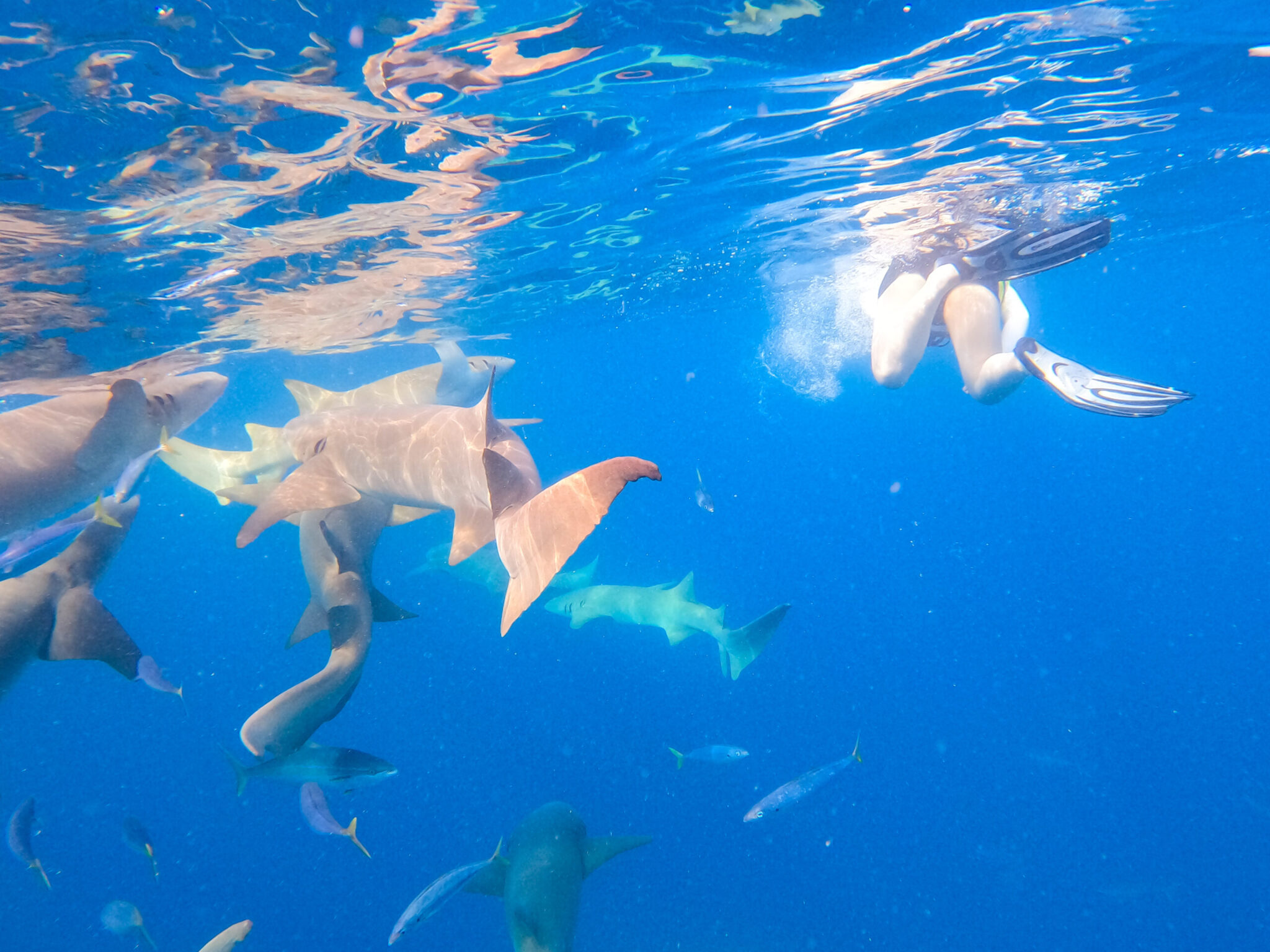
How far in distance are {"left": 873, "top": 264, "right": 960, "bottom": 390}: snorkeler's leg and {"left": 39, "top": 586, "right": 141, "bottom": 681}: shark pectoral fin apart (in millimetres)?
8406

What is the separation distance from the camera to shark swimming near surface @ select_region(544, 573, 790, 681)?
10828 mm

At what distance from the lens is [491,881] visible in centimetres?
764

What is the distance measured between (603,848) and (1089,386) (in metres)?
8.15

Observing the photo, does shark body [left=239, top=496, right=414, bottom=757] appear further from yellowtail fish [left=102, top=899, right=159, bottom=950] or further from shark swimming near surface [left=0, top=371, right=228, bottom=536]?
yellowtail fish [left=102, top=899, right=159, bottom=950]

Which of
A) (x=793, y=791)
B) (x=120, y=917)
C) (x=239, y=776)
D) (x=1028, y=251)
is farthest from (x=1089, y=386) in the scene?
(x=120, y=917)

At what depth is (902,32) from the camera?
7.02 meters

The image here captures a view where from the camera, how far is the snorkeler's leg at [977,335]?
7152 mm

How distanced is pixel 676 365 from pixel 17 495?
5867 cm

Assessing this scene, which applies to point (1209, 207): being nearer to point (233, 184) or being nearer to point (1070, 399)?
point (1070, 399)

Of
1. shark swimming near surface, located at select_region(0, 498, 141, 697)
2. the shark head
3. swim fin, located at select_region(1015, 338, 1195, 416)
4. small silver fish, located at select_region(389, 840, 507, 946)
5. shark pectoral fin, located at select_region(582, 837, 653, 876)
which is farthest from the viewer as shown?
shark pectoral fin, located at select_region(582, 837, 653, 876)

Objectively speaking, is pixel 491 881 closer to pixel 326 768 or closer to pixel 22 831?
pixel 326 768


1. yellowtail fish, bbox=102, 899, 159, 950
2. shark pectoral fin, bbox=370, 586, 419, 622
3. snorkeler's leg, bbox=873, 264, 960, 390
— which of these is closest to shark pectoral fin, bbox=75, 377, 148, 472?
shark pectoral fin, bbox=370, 586, 419, 622

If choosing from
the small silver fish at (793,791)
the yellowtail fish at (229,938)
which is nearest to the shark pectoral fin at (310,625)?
the yellowtail fish at (229,938)

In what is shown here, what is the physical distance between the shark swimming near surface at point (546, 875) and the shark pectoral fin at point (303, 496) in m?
5.00
